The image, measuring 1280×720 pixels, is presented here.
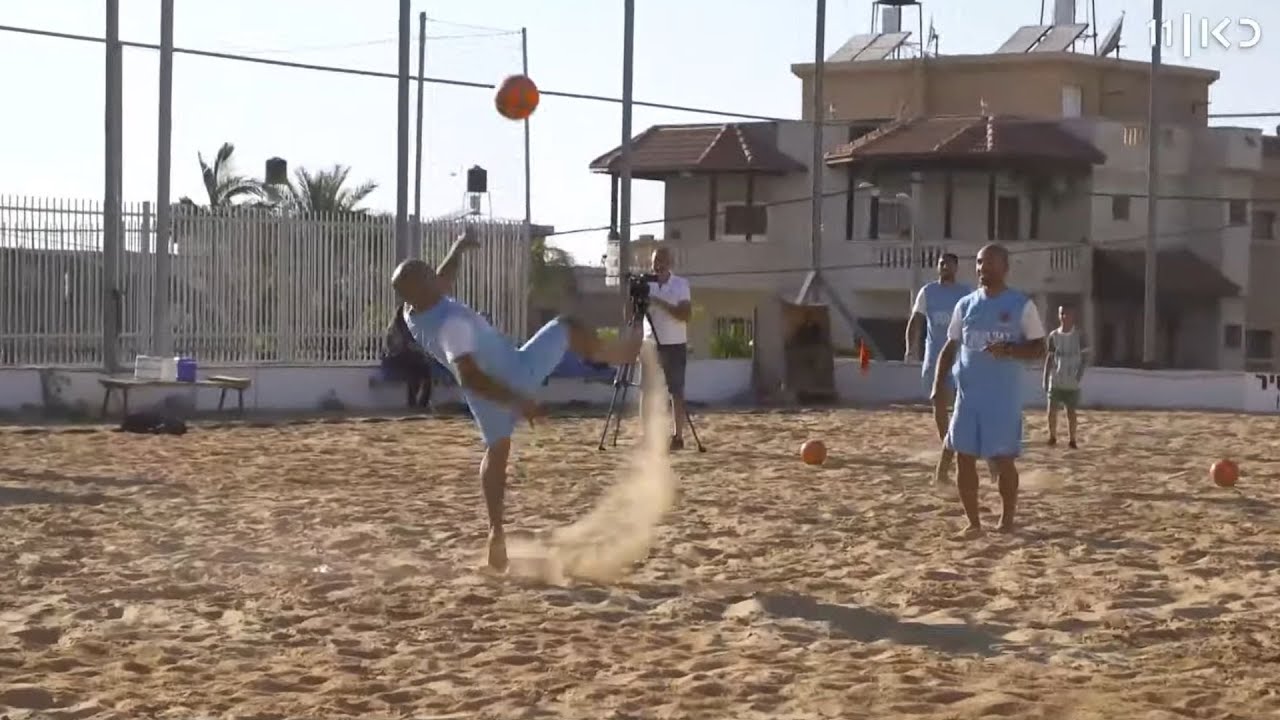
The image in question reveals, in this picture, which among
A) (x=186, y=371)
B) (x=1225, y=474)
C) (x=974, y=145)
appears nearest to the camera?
(x=1225, y=474)

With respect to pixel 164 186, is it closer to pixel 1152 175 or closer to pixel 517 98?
pixel 517 98

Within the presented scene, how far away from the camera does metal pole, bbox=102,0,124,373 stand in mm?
21406

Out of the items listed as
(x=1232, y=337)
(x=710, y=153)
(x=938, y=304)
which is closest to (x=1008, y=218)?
(x=1232, y=337)

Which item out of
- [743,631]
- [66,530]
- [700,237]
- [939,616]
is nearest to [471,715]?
[743,631]

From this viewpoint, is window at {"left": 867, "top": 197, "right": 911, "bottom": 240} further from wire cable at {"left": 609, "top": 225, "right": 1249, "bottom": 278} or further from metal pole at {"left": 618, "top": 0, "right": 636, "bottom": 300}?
metal pole at {"left": 618, "top": 0, "right": 636, "bottom": 300}

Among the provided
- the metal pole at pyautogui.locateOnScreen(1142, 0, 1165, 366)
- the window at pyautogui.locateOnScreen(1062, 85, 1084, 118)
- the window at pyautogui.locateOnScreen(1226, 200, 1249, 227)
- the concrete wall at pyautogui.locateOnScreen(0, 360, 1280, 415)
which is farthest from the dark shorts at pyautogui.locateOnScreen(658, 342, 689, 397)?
the window at pyautogui.locateOnScreen(1062, 85, 1084, 118)

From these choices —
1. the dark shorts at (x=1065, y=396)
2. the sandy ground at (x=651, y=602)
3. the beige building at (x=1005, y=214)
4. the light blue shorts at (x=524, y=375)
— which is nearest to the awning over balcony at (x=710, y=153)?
the beige building at (x=1005, y=214)

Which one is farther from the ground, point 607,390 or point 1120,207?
point 1120,207

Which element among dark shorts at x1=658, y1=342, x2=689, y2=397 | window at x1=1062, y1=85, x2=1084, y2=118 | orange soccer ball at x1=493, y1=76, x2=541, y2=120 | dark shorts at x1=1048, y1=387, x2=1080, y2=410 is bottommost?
dark shorts at x1=1048, y1=387, x2=1080, y2=410

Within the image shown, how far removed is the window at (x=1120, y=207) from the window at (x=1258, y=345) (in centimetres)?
523

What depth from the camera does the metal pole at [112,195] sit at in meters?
21.4

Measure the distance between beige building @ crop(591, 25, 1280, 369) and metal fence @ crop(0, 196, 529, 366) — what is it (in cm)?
1946

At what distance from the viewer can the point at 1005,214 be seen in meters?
44.5

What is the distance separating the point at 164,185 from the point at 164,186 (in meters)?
0.01
